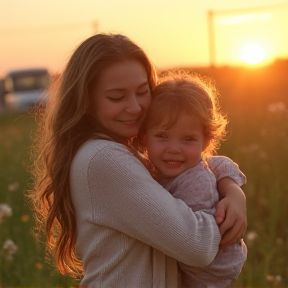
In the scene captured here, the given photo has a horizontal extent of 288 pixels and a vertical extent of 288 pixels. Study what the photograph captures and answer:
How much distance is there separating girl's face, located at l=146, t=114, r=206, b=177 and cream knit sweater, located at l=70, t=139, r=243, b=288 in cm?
14

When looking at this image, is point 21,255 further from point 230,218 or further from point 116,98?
point 230,218

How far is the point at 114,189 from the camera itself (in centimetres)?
205

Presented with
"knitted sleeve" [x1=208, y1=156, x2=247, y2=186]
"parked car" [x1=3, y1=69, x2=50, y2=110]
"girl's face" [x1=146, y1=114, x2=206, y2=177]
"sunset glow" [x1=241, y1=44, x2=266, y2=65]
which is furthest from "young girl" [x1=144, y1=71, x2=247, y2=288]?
"parked car" [x1=3, y1=69, x2=50, y2=110]

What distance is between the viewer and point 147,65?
2.33 metres

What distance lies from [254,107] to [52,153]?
23.2 feet

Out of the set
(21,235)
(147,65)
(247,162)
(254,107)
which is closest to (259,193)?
(247,162)

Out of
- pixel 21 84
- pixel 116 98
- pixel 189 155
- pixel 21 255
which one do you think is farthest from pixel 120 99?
pixel 21 84

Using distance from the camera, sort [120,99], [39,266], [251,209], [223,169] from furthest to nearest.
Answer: [251,209] → [39,266] → [223,169] → [120,99]

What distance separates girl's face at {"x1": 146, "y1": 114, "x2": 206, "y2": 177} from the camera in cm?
218

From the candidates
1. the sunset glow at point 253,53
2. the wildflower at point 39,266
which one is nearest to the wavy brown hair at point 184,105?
the wildflower at point 39,266

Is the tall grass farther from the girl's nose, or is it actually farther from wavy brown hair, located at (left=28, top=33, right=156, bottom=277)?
the girl's nose

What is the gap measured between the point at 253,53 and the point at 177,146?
764 cm

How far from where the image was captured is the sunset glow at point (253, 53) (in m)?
9.41

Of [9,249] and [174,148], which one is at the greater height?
[174,148]
